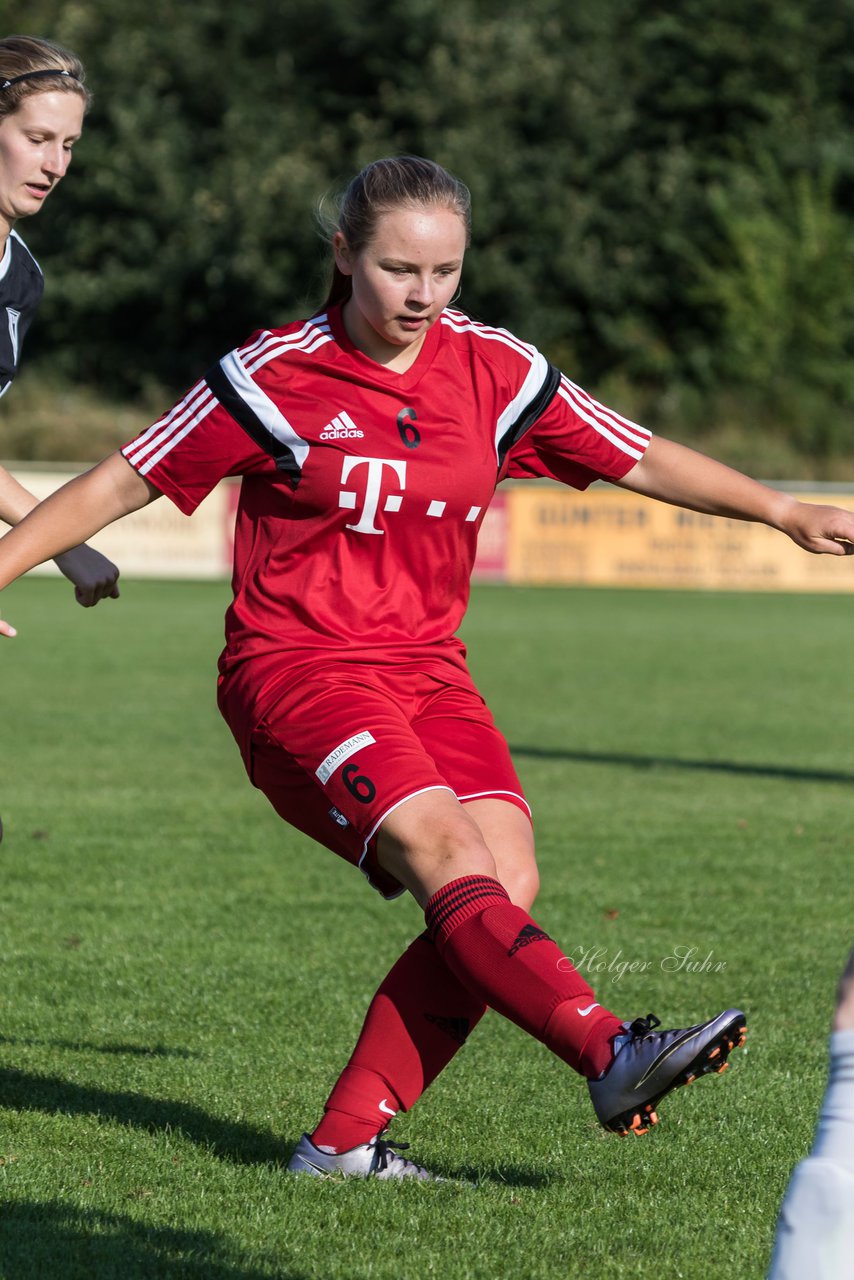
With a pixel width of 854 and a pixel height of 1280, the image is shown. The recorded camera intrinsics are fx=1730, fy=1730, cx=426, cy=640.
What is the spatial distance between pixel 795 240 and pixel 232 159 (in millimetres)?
13590

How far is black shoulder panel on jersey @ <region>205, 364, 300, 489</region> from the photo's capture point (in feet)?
11.3

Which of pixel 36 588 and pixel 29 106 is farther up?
pixel 29 106

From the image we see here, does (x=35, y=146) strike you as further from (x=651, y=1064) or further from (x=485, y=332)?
(x=651, y=1064)

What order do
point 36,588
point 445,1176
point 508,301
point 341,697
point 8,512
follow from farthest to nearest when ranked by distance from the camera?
point 508,301 → point 36,588 → point 8,512 → point 445,1176 → point 341,697

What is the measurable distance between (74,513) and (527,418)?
0.97 m

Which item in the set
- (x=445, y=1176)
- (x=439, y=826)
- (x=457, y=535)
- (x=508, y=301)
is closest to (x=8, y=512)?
(x=457, y=535)

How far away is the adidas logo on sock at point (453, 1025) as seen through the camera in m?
3.60

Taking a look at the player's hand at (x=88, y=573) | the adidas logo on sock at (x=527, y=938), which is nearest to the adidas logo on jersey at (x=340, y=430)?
the player's hand at (x=88, y=573)

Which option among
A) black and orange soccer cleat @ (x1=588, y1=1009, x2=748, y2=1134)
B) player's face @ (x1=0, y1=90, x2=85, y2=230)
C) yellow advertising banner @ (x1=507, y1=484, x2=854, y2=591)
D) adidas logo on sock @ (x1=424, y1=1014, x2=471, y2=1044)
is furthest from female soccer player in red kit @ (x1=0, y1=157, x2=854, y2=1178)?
yellow advertising banner @ (x1=507, y1=484, x2=854, y2=591)

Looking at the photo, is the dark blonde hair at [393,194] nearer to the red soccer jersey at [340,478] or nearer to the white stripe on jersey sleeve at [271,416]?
the red soccer jersey at [340,478]

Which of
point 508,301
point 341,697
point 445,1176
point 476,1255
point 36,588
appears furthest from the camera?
point 508,301

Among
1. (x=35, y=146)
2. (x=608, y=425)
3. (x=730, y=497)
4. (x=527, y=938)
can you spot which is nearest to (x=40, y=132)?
(x=35, y=146)

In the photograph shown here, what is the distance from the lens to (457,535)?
11.6 feet

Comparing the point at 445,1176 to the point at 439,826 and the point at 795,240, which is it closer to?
the point at 439,826
